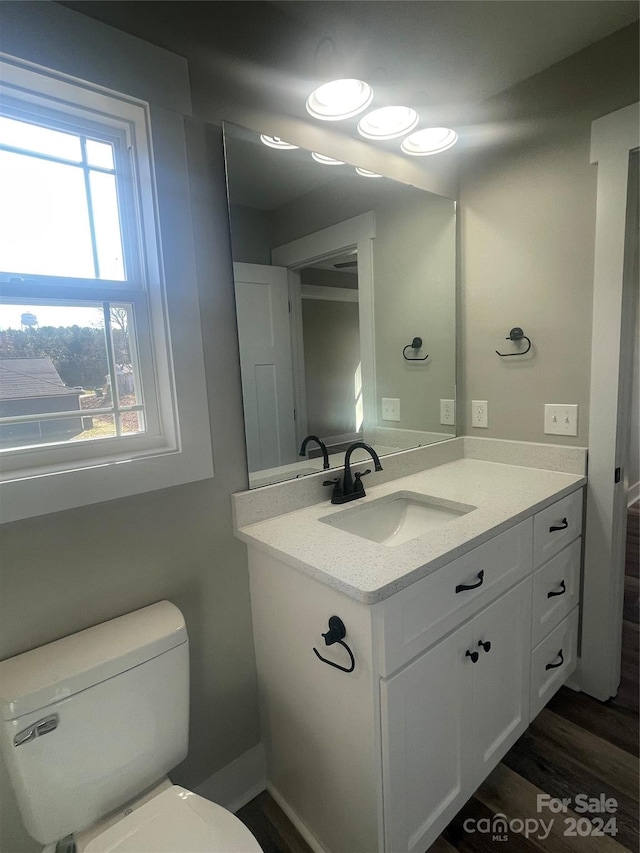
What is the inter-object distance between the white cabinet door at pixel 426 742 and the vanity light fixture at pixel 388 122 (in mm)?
1654

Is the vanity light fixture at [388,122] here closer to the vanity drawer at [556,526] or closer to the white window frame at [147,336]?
the white window frame at [147,336]

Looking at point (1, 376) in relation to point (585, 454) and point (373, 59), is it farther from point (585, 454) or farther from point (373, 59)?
point (585, 454)

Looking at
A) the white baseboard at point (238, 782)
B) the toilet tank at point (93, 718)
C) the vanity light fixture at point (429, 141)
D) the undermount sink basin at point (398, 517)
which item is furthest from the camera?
the vanity light fixture at point (429, 141)

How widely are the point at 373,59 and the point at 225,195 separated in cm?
73

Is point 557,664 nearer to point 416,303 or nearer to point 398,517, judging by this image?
point 398,517

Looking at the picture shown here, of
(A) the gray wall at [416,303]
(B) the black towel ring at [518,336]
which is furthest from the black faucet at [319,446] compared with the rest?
(B) the black towel ring at [518,336]

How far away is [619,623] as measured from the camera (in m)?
1.73

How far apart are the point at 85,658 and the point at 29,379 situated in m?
0.66

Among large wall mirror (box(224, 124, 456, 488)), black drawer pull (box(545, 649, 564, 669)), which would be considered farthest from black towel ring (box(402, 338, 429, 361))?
black drawer pull (box(545, 649, 564, 669))

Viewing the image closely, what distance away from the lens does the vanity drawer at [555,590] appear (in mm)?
1472

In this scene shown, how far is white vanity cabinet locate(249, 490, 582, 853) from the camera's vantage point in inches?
39.3

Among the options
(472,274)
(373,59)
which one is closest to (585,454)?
(472,274)

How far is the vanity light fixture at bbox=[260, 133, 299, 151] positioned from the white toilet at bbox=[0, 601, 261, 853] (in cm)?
141

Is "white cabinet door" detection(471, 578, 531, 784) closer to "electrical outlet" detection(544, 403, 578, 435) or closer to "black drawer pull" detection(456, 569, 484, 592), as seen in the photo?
"black drawer pull" detection(456, 569, 484, 592)
